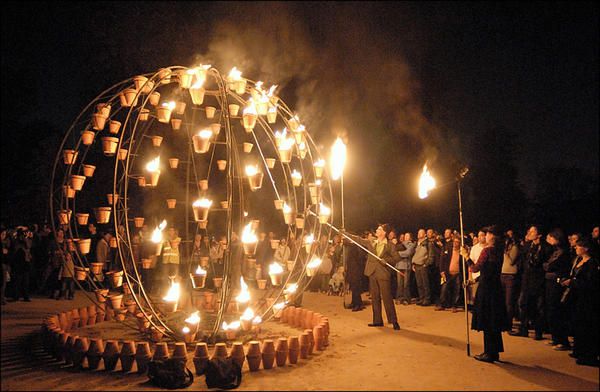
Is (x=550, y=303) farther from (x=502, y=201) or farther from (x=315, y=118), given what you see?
(x=502, y=201)

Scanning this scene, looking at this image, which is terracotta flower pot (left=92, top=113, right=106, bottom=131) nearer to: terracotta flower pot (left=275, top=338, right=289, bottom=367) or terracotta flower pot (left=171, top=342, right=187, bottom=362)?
terracotta flower pot (left=171, top=342, right=187, bottom=362)

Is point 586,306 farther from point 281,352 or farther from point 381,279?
point 281,352

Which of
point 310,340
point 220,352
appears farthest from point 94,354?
point 310,340

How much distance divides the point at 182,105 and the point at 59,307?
6.37 meters

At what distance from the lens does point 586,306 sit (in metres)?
6.51

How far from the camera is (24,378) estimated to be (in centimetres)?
555

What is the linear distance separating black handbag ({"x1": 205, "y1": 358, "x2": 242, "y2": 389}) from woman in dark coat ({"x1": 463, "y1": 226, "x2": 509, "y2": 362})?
11.3ft

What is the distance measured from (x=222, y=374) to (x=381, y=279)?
13.7ft

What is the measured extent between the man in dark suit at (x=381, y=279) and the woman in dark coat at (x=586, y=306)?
116 inches

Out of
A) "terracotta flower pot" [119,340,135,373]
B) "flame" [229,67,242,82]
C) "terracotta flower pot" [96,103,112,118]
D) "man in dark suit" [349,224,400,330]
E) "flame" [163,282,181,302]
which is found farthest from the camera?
"man in dark suit" [349,224,400,330]

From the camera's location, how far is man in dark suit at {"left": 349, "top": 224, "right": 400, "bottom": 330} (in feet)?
27.9

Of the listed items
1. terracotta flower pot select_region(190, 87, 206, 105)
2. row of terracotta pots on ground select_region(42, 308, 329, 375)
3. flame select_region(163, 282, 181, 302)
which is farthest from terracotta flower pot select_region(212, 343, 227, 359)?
terracotta flower pot select_region(190, 87, 206, 105)

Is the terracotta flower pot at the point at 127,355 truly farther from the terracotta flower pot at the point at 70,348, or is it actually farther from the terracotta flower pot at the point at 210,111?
the terracotta flower pot at the point at 210,111

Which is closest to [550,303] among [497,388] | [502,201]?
[497,388]
